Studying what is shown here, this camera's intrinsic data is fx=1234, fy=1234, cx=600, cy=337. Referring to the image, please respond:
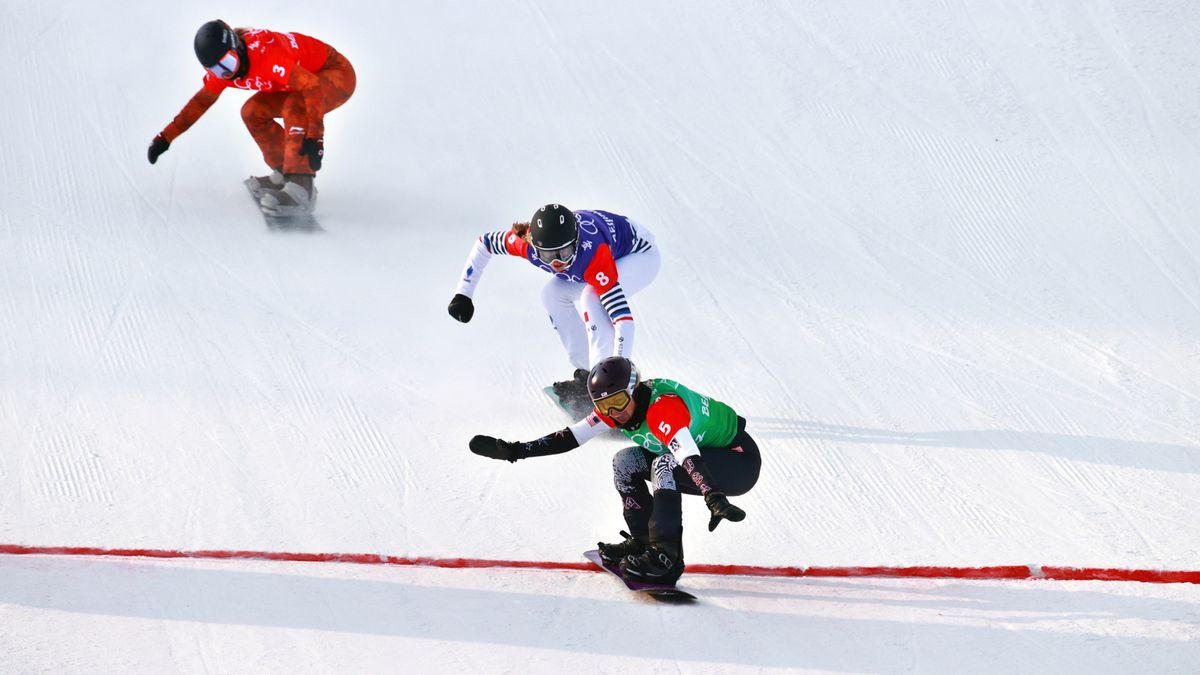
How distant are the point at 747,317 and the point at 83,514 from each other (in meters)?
4.04

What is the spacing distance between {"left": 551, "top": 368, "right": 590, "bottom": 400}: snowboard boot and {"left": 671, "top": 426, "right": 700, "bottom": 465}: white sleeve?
187cm

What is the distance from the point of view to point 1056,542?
5.72 meters

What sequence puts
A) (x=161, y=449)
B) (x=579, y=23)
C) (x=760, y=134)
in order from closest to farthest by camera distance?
(x=161, y=449) < (x=760, y=134) < (x=579, y=23)

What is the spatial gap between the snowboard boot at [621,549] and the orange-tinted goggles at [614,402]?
605 millimetres

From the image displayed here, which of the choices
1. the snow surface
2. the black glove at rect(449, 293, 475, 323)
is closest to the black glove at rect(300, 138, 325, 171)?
the snow surface

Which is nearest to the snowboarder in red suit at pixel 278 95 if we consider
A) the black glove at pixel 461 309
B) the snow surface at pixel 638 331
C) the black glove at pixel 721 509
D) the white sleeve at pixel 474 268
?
the snow surface at pixel 638 331

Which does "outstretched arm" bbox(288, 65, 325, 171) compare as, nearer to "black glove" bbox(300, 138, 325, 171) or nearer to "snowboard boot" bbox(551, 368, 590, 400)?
"black glove" bbox(300, 138, 325, 171)

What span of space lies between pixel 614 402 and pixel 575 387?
191cm

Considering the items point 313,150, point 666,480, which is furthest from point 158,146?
point 666,480

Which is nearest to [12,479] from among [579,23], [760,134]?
[760,134]

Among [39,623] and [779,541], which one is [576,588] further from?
Result: [39,623]

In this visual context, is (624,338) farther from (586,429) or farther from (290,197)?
(290,197)

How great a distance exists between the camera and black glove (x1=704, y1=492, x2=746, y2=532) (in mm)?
4595

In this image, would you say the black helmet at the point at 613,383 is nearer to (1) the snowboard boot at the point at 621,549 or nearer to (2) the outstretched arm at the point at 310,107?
(1) the snowboard boot at the point at 621,549
